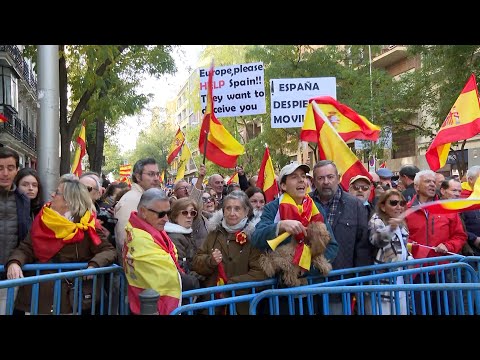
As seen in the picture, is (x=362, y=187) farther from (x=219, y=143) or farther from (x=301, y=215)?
(x=219, y=143)

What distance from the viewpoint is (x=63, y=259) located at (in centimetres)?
448

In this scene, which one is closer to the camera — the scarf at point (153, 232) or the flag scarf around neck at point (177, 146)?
the scarf at point (153, 232)

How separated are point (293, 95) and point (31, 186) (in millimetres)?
4332

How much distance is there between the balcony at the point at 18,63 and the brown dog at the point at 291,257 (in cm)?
1974

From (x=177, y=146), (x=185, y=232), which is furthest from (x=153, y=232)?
(x=177, y=146)

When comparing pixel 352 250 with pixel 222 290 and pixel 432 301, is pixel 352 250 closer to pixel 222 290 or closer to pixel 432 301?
pixel 432 301

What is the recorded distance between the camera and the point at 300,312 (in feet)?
13.1

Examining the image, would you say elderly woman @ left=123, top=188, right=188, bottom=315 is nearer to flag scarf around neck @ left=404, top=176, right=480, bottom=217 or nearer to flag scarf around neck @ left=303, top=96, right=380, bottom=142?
flag scarf around neck @ left=404, top=176, right=480, bottom=217

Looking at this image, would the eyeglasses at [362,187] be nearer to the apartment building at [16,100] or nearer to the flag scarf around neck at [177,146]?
the flag scarf around neck at [177,146]

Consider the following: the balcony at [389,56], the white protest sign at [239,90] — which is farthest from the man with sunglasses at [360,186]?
the balcony at [389,56]

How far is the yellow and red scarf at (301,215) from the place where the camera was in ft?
13.8
